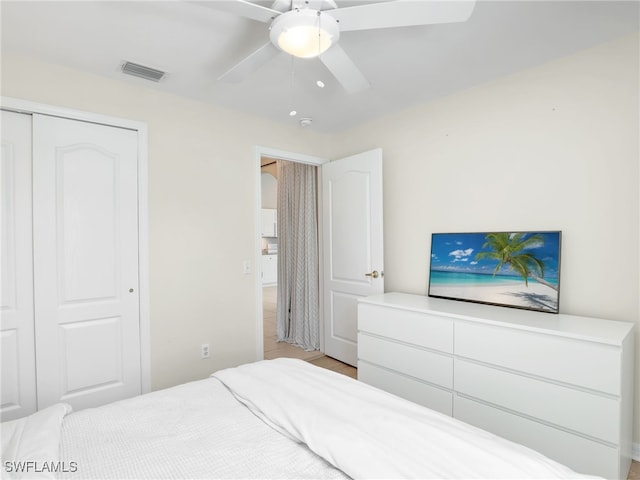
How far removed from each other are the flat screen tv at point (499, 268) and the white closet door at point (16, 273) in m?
2.87

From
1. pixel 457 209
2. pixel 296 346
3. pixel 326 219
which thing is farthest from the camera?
pixel 296 346

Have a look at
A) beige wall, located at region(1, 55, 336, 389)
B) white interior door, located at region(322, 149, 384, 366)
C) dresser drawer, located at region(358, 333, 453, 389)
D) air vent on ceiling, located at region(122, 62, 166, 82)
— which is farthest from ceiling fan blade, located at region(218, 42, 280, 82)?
dresser drawer, located at region(358, 333, 453, 389)

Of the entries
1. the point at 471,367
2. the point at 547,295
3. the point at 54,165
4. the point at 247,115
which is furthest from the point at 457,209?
the point at 54,165

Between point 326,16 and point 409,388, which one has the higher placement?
point 326,16

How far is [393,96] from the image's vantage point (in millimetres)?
2838

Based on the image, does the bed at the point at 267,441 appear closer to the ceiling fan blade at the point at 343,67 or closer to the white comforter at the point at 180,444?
the white comforter at the point at 180,444

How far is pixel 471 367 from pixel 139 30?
2737mm

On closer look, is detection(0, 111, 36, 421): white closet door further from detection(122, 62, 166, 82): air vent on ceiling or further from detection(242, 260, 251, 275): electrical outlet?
detection(242, 260, 251, 275): electrical outlet

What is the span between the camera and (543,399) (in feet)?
6.09

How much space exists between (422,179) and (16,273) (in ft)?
9.90

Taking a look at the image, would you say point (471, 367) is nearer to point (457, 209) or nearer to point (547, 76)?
point (457, 209)

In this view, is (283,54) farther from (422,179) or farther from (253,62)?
(422,179)

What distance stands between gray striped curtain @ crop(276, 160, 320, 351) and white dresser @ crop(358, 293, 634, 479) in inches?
61.8

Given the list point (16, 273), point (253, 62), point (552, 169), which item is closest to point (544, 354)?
point (552, 169)
